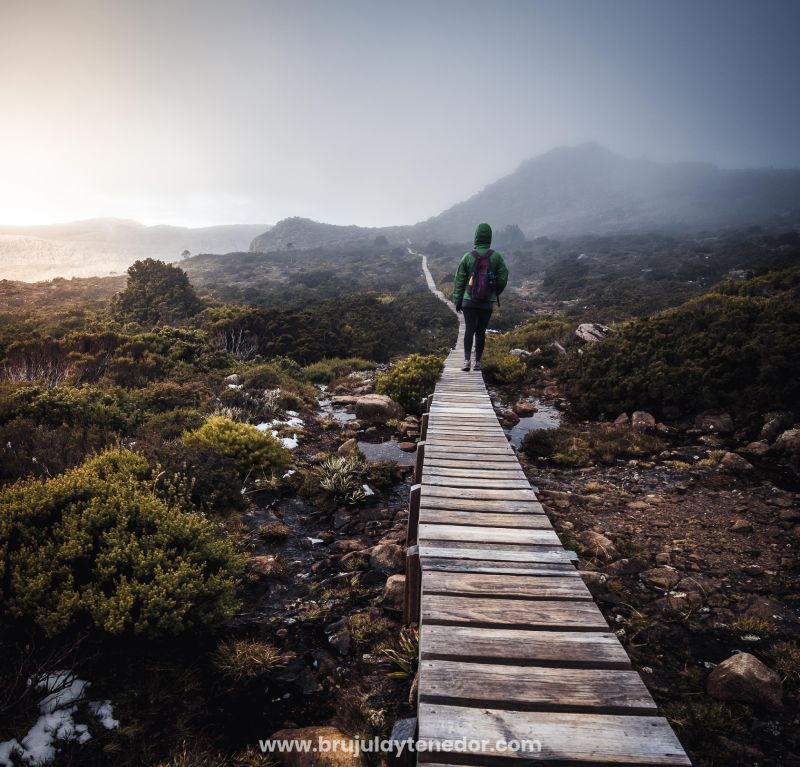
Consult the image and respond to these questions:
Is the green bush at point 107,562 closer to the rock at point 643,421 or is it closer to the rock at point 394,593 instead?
the rock at point 394,593

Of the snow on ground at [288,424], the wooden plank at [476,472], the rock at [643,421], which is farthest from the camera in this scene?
the rock at [643,421]

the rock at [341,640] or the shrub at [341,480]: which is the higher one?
the shrub at [341,480]

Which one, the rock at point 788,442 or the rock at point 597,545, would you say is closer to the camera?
Result: the rock at point 597,545

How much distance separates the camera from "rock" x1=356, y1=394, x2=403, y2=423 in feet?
30.6

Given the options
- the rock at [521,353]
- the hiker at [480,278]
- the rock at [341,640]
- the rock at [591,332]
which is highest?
the hiker at [480,278]

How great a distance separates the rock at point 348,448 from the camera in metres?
7.39

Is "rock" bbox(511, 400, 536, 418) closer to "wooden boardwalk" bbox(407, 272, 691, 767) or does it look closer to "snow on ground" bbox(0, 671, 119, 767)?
"wooden boardwalk" bbox(407, 272, 691, 767)

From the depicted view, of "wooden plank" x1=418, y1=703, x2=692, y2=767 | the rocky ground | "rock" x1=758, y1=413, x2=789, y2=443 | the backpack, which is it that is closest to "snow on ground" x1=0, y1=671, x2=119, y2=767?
"wooden plank" x1=418, y1=703, x2=692, y2=767

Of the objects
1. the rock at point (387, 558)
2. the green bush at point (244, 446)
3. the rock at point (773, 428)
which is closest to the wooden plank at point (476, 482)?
the rock at point (387, 558)

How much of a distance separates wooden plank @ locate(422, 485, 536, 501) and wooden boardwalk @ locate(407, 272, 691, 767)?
0.8 inches

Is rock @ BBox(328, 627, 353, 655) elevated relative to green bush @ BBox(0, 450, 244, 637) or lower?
lower

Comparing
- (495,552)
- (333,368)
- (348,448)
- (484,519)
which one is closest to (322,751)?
(495,552)

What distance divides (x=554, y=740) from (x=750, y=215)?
9838 cm

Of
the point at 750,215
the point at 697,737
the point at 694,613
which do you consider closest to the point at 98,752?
the point at 697,737
